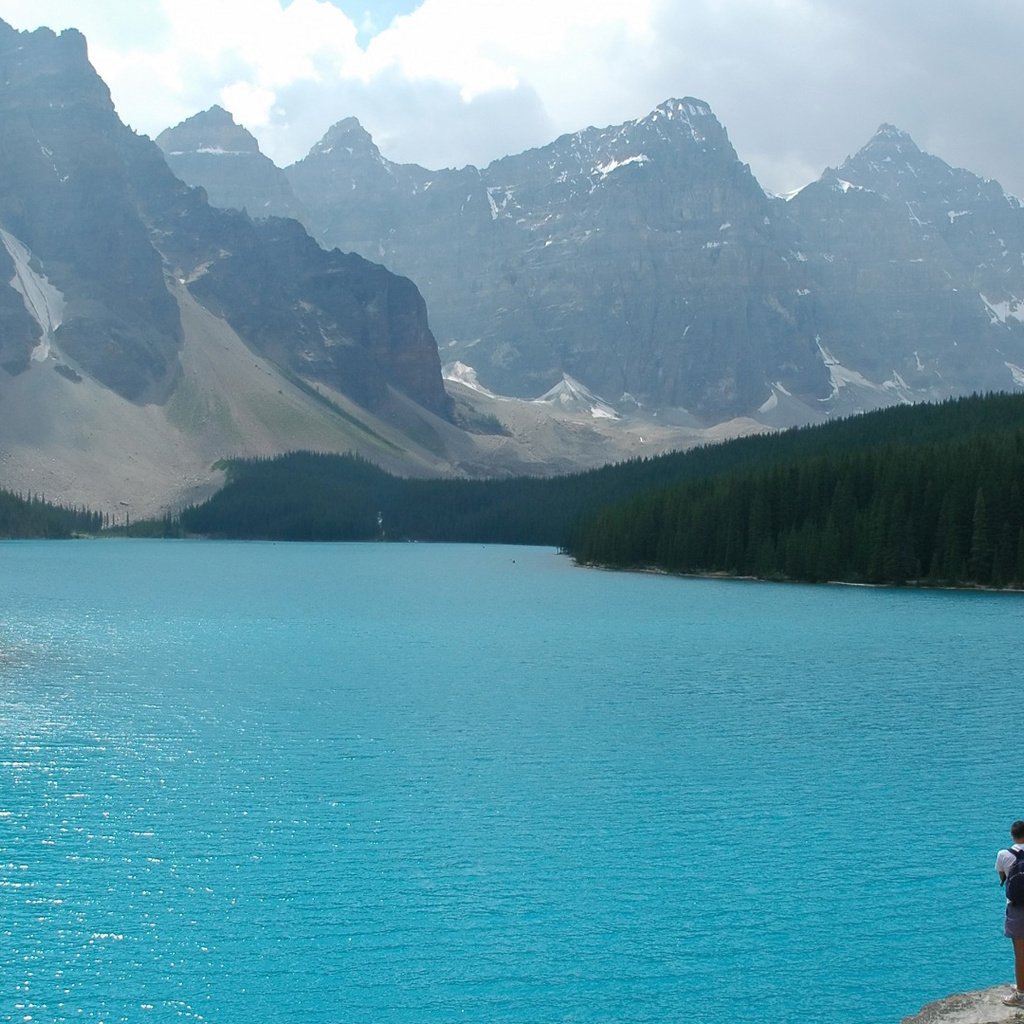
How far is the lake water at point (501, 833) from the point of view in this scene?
1056 inches

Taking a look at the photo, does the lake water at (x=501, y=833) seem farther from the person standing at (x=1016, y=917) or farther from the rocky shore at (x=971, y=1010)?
the person standing at (x=1016, y=917)

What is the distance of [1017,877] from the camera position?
74.8ft

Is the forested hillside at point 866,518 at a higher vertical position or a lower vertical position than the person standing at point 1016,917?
higher

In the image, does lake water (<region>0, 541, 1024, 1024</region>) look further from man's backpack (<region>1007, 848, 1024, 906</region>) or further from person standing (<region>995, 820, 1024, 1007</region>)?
man's backpack (<region>1007, 848, 1024, 906</region>)

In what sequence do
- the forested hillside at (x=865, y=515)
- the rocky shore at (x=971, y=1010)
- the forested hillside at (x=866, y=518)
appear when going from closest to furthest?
the rocky shore at (x=971, y=1010) → the forested hillside at (x=866, y=518) → the forested hillside at (x=865, y=515)

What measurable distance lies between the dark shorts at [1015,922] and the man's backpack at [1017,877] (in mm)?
186

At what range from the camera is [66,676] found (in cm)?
6556

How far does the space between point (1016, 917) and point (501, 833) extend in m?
16.7

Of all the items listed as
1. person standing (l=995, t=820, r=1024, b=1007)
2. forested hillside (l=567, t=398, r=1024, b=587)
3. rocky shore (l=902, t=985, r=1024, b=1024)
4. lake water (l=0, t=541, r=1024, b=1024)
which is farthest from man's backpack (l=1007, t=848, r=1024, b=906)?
forested hillside (l=567, t=398, r=1024, b=587)

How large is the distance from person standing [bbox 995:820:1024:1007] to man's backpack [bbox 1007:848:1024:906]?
0.02 meters

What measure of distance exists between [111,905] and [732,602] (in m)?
91.0

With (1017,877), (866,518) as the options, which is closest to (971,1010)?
(1017,877)

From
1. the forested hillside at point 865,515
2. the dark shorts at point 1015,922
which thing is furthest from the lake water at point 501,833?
the forested hillside at point 865,515

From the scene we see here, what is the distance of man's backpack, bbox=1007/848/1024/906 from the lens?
22.8 metres
